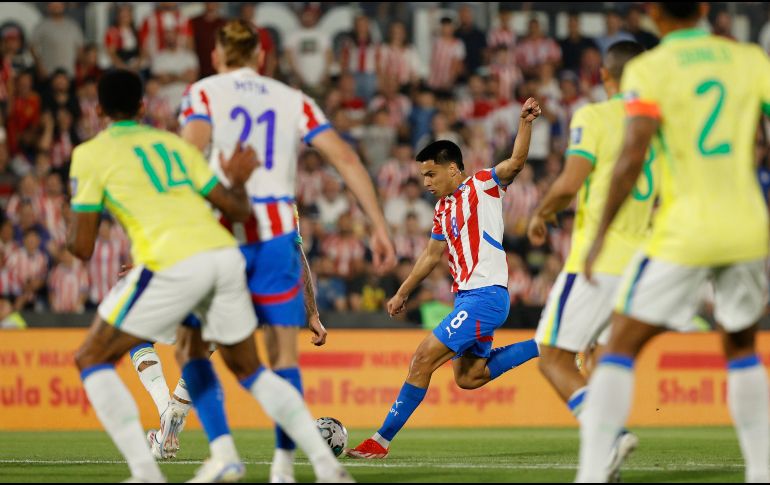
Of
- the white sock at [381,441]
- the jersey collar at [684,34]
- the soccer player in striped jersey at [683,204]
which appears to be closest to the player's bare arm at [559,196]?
the soccer player in striped jersey at [683,204]

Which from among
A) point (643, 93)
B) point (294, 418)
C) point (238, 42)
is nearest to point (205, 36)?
point (238, 42)

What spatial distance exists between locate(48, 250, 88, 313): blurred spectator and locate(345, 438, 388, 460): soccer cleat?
26.6ft

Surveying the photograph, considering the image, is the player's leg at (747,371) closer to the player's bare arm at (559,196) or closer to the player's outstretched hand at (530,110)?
the player's bare arm at (559,196)

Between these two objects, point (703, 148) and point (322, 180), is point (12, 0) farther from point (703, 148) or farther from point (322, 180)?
point (703, 148)

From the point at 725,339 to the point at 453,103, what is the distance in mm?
14259

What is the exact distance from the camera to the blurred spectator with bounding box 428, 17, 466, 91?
20828mm

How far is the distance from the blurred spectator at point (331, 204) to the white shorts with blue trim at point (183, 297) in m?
12.2

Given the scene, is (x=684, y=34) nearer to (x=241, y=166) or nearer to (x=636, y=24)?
(x=241, y=166)

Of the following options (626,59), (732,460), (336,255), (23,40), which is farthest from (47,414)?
(626,59)

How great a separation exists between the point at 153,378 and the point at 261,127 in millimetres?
4200

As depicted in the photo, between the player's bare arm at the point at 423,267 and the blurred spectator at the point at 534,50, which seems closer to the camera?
the player's bare arm at the point at 423,267

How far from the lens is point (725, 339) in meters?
6.39

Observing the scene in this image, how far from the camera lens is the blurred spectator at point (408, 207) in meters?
19.0

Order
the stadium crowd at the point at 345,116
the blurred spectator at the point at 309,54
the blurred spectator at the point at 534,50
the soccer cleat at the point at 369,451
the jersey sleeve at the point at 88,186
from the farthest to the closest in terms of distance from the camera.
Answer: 1. the blurred spectator at the point at 534,50
2. the blurred spectator at the point at 309,54
3. the stadium crowd at the point at 345,116
4. the soccer cleat at the point at 369,451
5. the jersey sleeve at the point at 88,186
